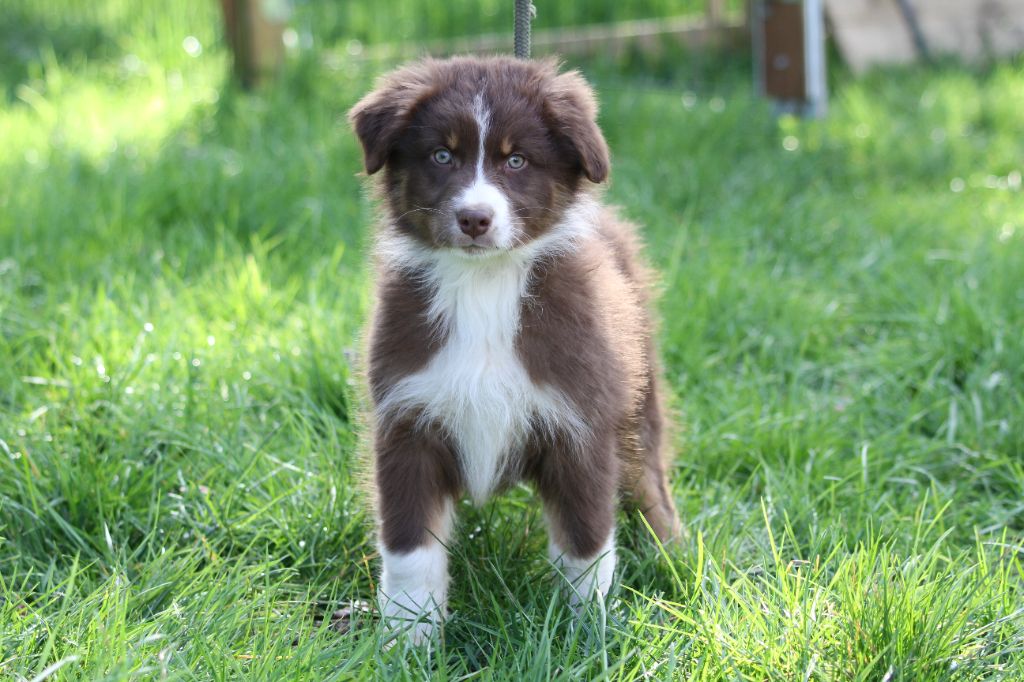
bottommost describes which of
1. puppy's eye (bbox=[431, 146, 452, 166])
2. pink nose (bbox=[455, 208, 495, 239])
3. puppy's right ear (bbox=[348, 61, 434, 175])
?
pink nose (bbox=[455, 208, 495, 239])

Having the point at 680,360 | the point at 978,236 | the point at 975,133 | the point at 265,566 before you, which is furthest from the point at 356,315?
the point at 975,133

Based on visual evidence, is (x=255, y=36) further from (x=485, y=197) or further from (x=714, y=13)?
(x=485, y=197)

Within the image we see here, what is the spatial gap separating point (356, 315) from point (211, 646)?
6.18 feet

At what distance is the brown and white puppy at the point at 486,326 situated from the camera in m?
2.84

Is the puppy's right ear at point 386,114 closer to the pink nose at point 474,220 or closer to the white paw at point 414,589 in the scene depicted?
the pink nose at point 474,220

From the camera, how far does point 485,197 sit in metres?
2.74

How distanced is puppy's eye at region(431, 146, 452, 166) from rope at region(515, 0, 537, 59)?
44 cm

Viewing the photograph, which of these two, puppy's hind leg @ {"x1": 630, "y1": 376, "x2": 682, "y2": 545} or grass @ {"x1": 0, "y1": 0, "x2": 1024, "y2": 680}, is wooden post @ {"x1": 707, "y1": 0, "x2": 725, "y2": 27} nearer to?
grass @ {"x1": 0, "y1": 0, "x2": 1024, "y2": 680}

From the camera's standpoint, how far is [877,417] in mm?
4180

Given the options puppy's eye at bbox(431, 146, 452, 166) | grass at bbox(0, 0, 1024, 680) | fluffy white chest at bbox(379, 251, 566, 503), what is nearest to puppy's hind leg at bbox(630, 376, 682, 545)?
grass at bbox(0, 0, 1024, 680)

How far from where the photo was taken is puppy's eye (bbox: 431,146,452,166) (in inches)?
113

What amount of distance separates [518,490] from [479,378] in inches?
29.1

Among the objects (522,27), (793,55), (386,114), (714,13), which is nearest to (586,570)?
(386,114)

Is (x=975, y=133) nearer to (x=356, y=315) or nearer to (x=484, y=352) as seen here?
(x=356, y=315)
